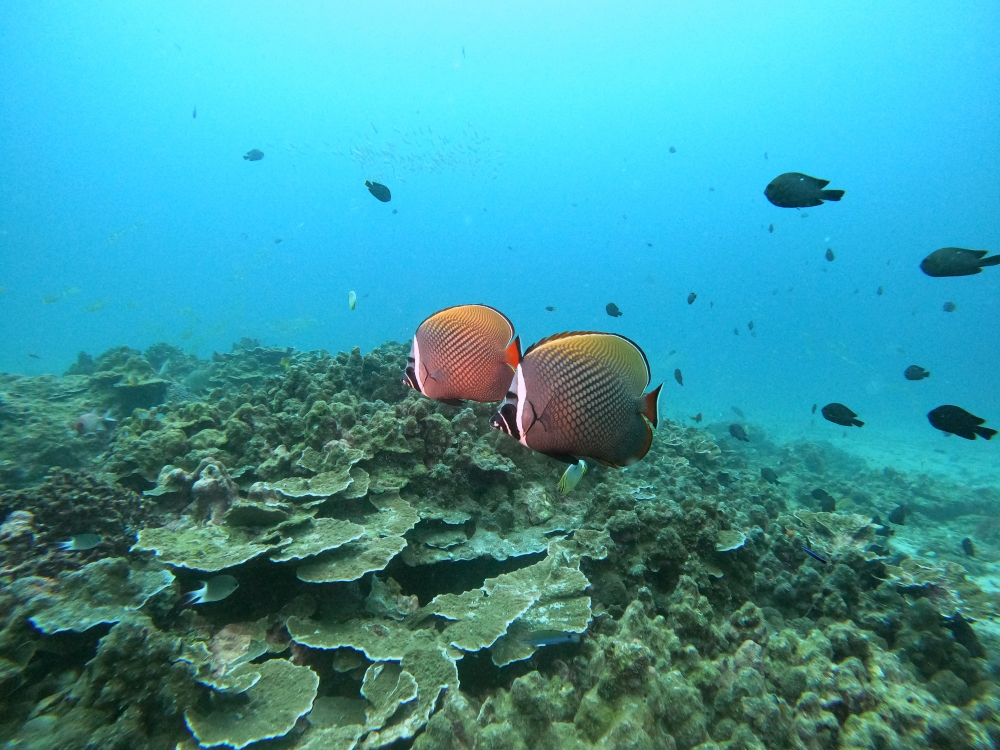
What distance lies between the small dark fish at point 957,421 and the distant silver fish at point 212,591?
799 cm

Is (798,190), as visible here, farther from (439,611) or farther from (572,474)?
(439,611)

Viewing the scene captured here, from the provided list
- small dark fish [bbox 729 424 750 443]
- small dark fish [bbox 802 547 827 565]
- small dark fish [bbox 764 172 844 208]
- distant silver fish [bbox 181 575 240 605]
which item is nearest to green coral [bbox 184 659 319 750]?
distant silver fish [bbox 181 575 240 605]

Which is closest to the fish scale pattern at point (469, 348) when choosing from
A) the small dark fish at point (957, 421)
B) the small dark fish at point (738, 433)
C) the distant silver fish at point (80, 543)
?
the distant silver fish at point (80, 543)

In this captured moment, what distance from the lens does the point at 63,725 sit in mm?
2211

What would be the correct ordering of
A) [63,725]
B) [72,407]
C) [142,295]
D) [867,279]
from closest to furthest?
[63,725], [72,407], [142,295], [867,279]

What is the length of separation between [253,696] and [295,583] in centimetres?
86

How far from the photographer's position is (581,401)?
1.93m

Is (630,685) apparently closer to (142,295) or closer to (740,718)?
(740,718)

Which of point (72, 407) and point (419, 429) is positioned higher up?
point (419, 429)

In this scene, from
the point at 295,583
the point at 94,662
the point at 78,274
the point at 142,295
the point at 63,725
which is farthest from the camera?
the point at 78,274

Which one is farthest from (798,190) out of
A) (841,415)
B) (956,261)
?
(841,415)

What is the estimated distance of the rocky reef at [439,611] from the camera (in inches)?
95.9

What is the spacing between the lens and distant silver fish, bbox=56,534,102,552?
361 cm

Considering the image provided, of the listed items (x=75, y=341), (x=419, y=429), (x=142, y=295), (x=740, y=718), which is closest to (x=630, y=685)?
(x=740, y=718)
